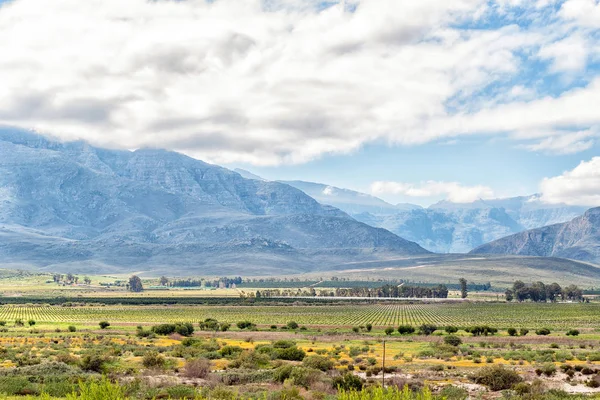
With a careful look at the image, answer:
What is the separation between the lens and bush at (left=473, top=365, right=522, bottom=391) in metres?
37.5

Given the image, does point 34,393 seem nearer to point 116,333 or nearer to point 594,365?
point 594,365

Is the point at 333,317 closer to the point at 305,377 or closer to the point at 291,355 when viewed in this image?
the point at 291,355

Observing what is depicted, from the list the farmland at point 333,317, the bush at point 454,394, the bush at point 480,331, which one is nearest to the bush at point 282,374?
the bush at point 454,394

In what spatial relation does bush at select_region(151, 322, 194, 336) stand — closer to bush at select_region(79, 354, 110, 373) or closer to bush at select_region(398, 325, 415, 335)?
bush at select_region(398, 325, 415, 335)

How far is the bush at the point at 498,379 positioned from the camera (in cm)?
3747

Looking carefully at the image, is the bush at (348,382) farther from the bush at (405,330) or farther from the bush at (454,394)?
the bush at (405,330)

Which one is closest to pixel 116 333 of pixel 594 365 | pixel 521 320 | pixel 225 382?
pixel 225 382

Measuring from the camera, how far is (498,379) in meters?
37.7

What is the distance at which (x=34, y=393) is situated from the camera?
32531 mm

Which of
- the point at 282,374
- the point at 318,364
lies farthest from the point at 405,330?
the point at 282,374

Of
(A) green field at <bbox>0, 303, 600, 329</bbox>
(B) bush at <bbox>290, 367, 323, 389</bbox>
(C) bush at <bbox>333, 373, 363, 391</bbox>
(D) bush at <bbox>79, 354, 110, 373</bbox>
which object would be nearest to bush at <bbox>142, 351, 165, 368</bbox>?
(D) bush at <bbox>79, 354, 110, 373</bbox>

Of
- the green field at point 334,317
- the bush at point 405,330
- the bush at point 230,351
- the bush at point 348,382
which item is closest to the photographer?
the bush at point 348,382

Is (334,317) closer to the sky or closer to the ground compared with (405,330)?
closer to the ground

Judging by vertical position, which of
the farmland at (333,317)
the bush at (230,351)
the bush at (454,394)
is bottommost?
the farmland at (333,317)
